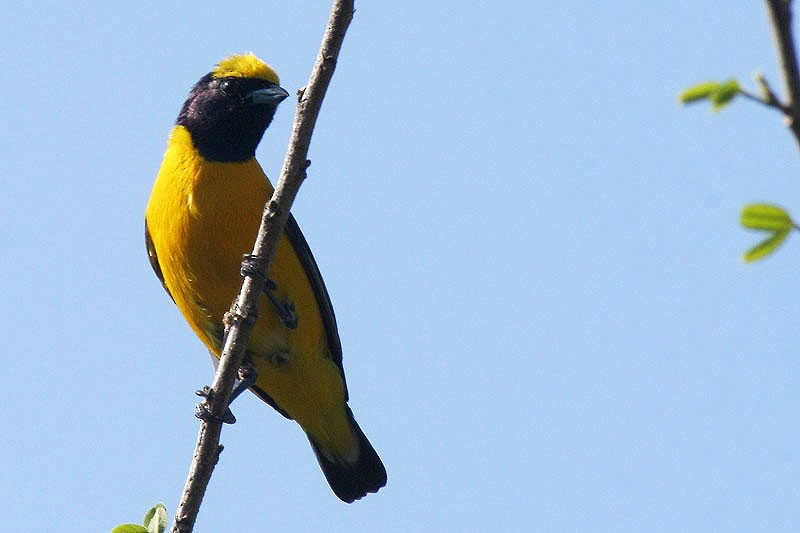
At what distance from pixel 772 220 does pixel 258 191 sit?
17.3ft

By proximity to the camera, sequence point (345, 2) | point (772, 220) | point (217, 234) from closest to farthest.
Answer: point (772, 220), point (345, 2), point (217, 234)

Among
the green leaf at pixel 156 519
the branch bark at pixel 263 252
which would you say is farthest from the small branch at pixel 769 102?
the green leaf at pixel 156 519

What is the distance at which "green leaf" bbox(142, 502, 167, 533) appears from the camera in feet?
12.8

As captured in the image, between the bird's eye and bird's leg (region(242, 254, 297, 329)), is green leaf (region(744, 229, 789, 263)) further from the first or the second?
the bird's eye

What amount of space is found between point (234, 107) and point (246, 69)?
1.13ft

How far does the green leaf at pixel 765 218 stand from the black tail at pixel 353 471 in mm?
6528

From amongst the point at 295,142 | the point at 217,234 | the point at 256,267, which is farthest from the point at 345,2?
the point at 217,234

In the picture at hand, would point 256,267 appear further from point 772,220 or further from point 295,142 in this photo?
point 772,220

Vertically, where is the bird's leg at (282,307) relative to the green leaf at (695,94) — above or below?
above

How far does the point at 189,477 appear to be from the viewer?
483cm

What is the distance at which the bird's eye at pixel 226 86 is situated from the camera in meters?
7.57

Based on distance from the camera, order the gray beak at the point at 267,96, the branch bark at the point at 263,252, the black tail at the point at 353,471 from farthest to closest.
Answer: the black tail at the point at 353,471
the gray beak at the point at 267,96
the branch bark at the point at 263,252

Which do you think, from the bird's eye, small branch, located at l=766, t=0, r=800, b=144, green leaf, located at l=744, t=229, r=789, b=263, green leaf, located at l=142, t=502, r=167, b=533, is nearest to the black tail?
the bird's eye

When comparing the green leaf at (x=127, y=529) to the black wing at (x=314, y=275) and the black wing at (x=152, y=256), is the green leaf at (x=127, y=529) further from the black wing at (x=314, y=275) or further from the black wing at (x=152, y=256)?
the black wing at (x=152, y=256)
